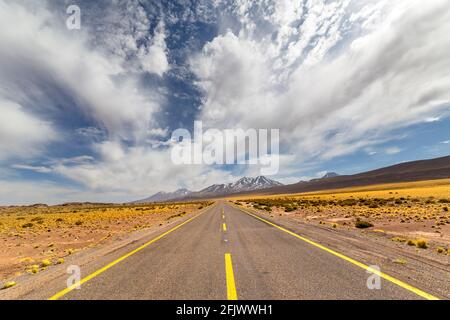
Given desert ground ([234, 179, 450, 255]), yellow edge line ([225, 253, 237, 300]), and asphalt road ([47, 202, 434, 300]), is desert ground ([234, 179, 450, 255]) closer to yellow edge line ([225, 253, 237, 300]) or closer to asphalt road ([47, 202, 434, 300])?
asphalt road ([47, 202, 434, 300])

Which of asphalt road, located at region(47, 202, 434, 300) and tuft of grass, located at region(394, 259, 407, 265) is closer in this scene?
asphalt road, located at region(47, 202, 434, 300)

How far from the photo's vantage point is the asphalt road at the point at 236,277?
4.49m

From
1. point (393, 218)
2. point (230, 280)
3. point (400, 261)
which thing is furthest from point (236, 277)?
point (393, 218)

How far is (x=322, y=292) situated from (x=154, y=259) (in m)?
5.24

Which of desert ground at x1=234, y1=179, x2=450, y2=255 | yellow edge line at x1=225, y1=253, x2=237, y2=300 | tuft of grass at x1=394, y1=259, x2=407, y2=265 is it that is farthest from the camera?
desert ground at x1=234, y1=179, x2=450, y2=255

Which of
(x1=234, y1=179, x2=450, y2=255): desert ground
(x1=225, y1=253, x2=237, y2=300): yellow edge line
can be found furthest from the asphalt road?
(x1=234, y1=179, x2=450, y2=255): desert ground

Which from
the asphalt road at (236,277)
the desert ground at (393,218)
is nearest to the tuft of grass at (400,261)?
the asphalt road at (236,277)

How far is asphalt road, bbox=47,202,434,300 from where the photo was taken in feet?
14.7

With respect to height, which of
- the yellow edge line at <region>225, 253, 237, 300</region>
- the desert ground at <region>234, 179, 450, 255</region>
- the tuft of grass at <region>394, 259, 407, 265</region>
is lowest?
the desert ground at <region>234, 179, 450, 255</region>

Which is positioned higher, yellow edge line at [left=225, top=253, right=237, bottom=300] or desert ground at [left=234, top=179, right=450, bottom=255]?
yellow edge line at [left=225, top=253, right=237, bottom=300]

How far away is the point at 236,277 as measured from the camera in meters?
5.43

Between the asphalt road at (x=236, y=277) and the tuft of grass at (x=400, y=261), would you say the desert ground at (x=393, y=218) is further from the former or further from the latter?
the asphalt road at (x=236, y=277)
